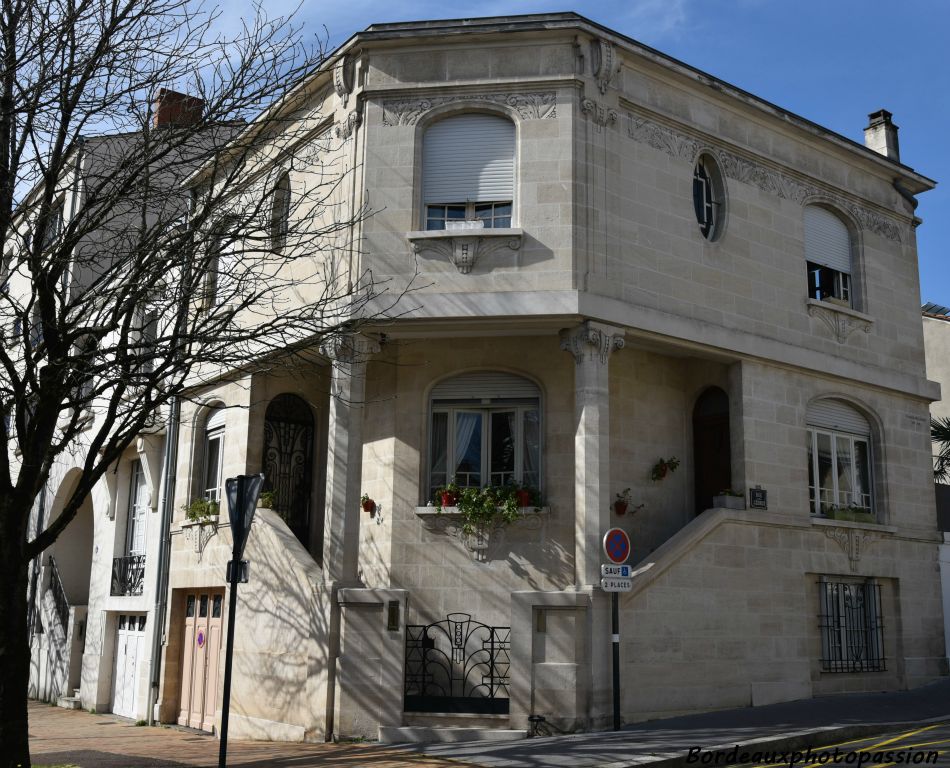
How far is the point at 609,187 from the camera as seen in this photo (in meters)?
15.5

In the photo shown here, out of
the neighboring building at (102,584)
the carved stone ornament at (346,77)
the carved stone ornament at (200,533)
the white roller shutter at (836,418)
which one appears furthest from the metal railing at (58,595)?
the white roller shutter at (836,418)

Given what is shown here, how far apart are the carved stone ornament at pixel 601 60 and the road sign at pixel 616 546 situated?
660cm

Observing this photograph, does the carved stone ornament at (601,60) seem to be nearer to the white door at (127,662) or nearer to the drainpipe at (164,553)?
the drainpipe at (164,553)

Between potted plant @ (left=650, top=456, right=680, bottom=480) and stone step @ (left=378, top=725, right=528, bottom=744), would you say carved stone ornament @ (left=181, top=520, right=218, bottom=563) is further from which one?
potted plant @ (left=650, top=456, right=680, bottom=480)

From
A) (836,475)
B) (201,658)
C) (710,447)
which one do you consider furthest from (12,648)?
(836,475)

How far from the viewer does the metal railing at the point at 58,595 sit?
932 inches

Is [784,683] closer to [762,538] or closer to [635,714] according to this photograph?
[762,538]

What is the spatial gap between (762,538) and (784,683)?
85.9 inches

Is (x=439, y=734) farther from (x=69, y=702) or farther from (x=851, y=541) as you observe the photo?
(x=69, y=702)

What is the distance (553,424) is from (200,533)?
6908mm

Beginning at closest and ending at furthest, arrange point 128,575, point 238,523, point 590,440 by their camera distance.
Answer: point 238,523 < point 590,440 < point 128,575

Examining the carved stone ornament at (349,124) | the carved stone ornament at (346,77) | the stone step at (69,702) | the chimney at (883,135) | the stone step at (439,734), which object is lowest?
the stone step at (69,702)

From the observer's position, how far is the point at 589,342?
48.0 ft

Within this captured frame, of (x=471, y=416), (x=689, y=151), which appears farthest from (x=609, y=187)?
(x=471, y=416)
